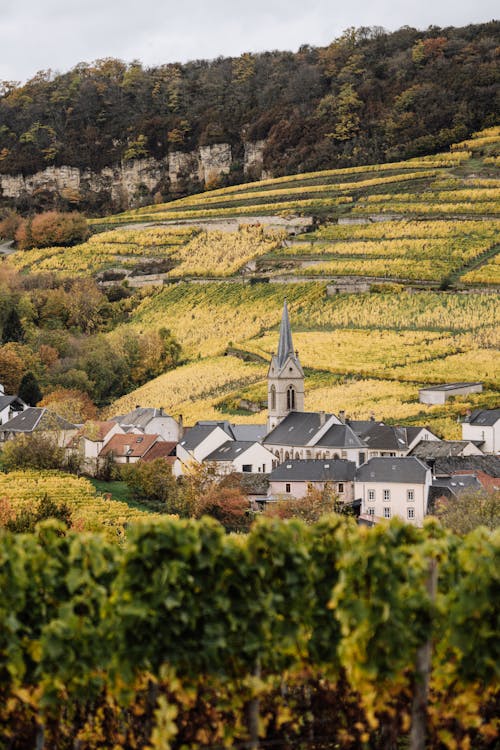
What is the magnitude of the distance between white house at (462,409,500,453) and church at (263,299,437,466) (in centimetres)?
253

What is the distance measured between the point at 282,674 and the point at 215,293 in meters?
86.8

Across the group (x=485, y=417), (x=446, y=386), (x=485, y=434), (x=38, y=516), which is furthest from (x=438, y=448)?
(x=38, y=516)

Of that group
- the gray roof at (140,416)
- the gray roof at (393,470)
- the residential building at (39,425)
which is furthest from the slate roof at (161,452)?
the gray roof at (393,470)

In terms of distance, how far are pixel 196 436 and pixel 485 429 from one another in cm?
1408

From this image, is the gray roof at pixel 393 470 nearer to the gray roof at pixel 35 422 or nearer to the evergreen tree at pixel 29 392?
the gray roof at pixel 35 422

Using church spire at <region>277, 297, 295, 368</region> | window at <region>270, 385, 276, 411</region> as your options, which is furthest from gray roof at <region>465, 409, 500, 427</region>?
church spire at <region>277, 297, 295, 368</region>

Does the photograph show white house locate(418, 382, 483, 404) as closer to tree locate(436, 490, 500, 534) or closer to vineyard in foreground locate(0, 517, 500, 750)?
tree locate(436, 490, 500, 534)

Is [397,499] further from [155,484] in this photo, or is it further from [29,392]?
[29,392]

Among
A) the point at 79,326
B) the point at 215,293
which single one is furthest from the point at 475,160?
the point at 79,326

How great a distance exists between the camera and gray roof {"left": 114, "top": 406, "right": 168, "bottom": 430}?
7134cm

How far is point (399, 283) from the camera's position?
93.4 metres

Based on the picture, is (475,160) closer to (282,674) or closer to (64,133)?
(64,133)

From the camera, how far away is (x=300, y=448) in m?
63.0

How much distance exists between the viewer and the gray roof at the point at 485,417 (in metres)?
63.3
